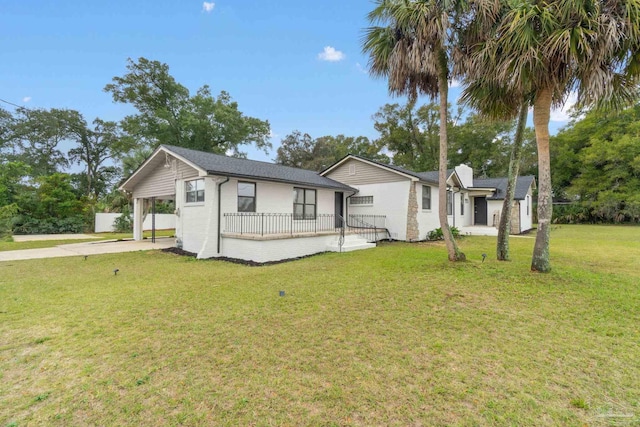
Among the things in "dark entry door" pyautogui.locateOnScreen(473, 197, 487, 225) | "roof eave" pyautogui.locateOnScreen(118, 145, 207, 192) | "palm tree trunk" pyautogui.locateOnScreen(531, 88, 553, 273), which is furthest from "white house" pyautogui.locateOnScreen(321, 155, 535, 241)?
"roof eave" pyautogui.locateOnScreen(118, 145, 207, 192)

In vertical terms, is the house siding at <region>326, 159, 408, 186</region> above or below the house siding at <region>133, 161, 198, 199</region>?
above

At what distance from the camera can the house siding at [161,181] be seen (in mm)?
11523

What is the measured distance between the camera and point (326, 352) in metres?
3.32

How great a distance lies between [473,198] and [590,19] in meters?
18.5

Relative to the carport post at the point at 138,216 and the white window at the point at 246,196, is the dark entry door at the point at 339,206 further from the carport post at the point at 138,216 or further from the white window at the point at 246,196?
the carport post at the point at 138,216

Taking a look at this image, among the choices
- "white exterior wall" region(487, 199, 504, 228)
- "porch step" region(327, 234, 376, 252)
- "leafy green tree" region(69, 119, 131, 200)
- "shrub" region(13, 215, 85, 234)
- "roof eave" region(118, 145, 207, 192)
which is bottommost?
"porch step" region(327, 234, 376, 252)

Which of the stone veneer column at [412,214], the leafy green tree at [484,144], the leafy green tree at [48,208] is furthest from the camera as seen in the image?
the leafy green tree at [484,144]

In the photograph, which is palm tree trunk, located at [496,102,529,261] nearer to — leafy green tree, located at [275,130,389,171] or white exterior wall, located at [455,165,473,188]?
white exterior wall, located at [455,165,473,188]

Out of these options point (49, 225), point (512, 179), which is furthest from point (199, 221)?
point (49, 225)

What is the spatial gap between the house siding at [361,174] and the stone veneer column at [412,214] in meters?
0.76

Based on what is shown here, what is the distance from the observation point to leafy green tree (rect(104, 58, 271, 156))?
26.5 m

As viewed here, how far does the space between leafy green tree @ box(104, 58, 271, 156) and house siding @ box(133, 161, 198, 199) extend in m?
12.9

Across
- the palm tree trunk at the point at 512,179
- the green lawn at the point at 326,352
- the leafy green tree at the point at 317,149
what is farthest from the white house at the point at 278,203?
the leafy green tree at the point at 317,149

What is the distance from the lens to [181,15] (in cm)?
1472
